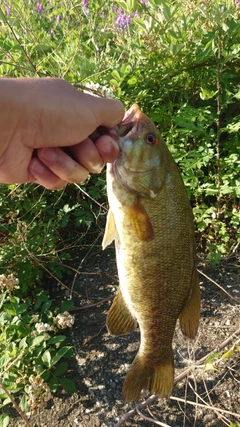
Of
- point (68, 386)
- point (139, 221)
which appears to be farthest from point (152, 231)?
point (68, 386)

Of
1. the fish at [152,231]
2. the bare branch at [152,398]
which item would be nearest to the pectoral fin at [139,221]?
the fish at [152,231]

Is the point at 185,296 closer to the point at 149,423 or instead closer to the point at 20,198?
the point at 149,423

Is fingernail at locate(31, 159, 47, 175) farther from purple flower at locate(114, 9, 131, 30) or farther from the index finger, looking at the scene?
purple flower at locate(114, 9, 131, 30)

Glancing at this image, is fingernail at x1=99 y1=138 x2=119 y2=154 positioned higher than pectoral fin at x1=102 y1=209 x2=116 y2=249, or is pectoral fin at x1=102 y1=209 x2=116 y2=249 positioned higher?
fingernail at x1=99 y1=138 x2=119 y2=154

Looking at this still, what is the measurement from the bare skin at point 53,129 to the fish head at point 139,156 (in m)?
0.07

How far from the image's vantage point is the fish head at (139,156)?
1.58 meters

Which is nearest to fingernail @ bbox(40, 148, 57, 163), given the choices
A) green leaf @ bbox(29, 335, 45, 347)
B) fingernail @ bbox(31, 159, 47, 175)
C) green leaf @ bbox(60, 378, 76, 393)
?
fingernail @ bbox(31, 159, 47, 175)

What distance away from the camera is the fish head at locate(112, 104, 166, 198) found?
1.58 meters

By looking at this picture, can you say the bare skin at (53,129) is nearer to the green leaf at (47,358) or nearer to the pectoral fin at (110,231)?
the pectoral fin at (110,231)

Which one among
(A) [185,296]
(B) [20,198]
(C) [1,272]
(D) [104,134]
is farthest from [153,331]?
(B) [20,198]

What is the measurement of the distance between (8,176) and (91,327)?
5.48 ft

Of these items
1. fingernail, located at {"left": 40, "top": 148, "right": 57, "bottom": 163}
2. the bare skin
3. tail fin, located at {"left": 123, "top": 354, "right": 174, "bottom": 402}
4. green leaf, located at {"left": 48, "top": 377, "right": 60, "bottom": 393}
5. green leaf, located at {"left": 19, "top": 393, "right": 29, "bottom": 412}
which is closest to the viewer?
the bare skin

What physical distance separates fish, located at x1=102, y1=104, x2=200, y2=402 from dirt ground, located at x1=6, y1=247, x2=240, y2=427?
2.09 feet

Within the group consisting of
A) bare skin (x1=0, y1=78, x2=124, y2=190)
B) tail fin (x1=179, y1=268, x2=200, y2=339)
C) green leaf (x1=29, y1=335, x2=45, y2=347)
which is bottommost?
green leaf (x1=29, y1=335, x2=45, y2=347)
